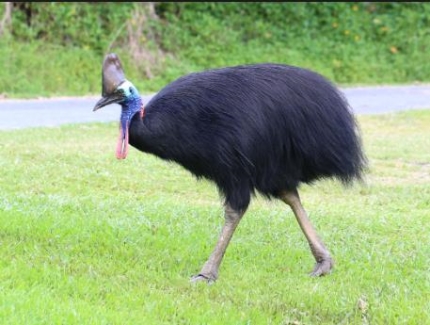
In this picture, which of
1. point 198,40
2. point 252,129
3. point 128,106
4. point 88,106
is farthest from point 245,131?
point 198,40

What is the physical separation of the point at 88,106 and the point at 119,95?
905cm

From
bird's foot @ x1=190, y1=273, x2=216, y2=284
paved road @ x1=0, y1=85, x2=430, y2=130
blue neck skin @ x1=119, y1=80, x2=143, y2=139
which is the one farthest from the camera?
paved road @ x1=0, y1=85, x2=430, y2=130

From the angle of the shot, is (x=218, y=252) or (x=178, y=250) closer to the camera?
(x=218, y=252)

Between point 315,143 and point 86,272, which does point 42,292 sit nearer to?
point 86,272

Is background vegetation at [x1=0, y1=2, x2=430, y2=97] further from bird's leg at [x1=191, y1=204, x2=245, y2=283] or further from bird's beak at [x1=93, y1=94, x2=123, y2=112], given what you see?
bird's leg at [x1=191, y1=204, x2=245, y2=283]

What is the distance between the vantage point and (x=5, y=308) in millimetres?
4395

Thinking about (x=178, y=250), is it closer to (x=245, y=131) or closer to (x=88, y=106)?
(x=245, y=131)

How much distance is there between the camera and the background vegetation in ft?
53.1

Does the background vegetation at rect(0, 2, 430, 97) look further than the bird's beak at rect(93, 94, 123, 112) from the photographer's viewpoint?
Yes

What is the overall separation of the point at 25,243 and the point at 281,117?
5.55ft

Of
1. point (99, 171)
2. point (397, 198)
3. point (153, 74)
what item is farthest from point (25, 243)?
point (153, 74)

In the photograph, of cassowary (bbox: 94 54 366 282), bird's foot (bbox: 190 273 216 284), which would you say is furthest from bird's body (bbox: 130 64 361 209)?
bird's foot (bbox: 190 273 216 284)

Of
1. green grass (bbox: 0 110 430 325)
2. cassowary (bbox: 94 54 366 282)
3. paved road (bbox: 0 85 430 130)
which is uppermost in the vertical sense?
cassowary (bbox: 94 54 366 282)

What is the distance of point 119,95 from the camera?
528 centimetres
